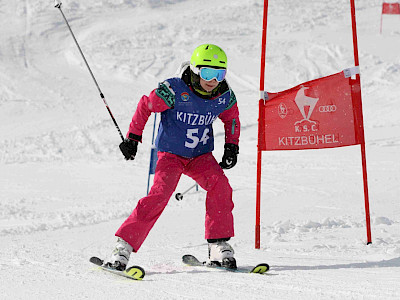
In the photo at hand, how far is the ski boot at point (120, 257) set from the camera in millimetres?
3693

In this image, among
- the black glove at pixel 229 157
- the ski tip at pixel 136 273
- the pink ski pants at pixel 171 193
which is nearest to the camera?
the ski tip at pixel 136 273

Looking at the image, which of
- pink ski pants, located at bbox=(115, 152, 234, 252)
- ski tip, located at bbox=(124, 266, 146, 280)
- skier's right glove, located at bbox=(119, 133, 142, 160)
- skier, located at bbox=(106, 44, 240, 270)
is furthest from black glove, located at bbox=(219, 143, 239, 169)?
ski tip, located at bbox=(124, 266, 146, 280)

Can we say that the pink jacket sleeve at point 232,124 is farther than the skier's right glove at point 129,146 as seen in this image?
Yes

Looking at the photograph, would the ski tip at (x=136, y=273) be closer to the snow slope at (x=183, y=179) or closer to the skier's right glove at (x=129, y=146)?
the snow slope at (x=183, y=179)

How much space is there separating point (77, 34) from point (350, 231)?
67.6 feet

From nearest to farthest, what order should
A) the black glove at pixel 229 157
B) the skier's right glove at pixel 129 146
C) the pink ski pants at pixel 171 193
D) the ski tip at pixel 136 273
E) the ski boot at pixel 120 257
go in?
the ski tip at pixel 136 273 < the ski boot at pixel 120 257 < the pink ski pants at pixel 171 193 < the skier's right glove at pixel 129 146 < the black glove at pixel 229 157

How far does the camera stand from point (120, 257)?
3730mm

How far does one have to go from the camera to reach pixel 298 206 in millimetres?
7367

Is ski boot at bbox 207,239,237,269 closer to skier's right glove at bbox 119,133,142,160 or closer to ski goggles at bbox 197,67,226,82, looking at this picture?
skier's right glove at bbox 119,133,142,160

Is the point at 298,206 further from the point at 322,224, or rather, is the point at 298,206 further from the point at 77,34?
the point at 77,34

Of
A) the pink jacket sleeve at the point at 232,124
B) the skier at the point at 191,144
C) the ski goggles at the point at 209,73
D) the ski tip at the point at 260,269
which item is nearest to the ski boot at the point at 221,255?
the skier at the point at 191,144

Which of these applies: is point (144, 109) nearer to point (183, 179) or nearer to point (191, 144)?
point (191, 144)

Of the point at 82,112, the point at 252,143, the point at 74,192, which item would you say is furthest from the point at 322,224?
the point at 82,112

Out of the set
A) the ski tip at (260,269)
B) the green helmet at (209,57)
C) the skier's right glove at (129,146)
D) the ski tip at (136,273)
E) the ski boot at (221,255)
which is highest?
the green helmet at (209,57)
